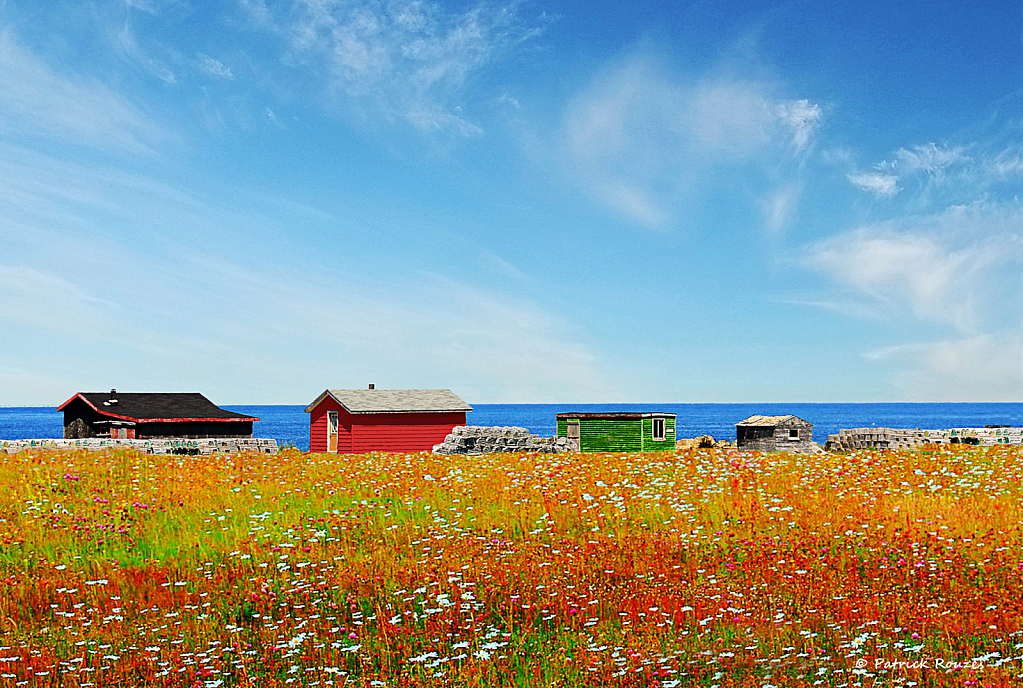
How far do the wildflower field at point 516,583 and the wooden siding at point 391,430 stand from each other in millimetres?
22346

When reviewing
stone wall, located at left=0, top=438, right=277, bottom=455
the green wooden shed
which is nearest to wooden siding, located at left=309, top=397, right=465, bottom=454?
stone wall, located at left=0, top=438, right=277, bottom=455

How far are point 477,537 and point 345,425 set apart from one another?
29.9 meters

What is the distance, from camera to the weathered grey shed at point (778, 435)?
3956cm

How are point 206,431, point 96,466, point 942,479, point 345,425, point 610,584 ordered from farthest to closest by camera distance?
point 206,431, point 345,425, point 96,466, point 942,479, point 610,584

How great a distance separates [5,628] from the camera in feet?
29.9

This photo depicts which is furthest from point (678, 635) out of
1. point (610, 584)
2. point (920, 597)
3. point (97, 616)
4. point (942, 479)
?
point (942, 479)

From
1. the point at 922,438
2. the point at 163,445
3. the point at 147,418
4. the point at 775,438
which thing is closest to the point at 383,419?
the point at 163,445

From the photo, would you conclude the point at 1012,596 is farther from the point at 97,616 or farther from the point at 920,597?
the point at 97,616

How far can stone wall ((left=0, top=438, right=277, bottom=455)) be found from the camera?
34.4 m

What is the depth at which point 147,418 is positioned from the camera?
44.2 meters

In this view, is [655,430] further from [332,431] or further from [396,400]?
[332,431]

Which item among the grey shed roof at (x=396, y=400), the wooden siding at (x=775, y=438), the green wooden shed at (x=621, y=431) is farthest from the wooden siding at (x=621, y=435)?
the grey shed roof at (x=396, y=400)

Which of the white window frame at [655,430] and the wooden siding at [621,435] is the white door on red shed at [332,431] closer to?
the wooden siding at [621,435]

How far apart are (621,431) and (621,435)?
214mm
